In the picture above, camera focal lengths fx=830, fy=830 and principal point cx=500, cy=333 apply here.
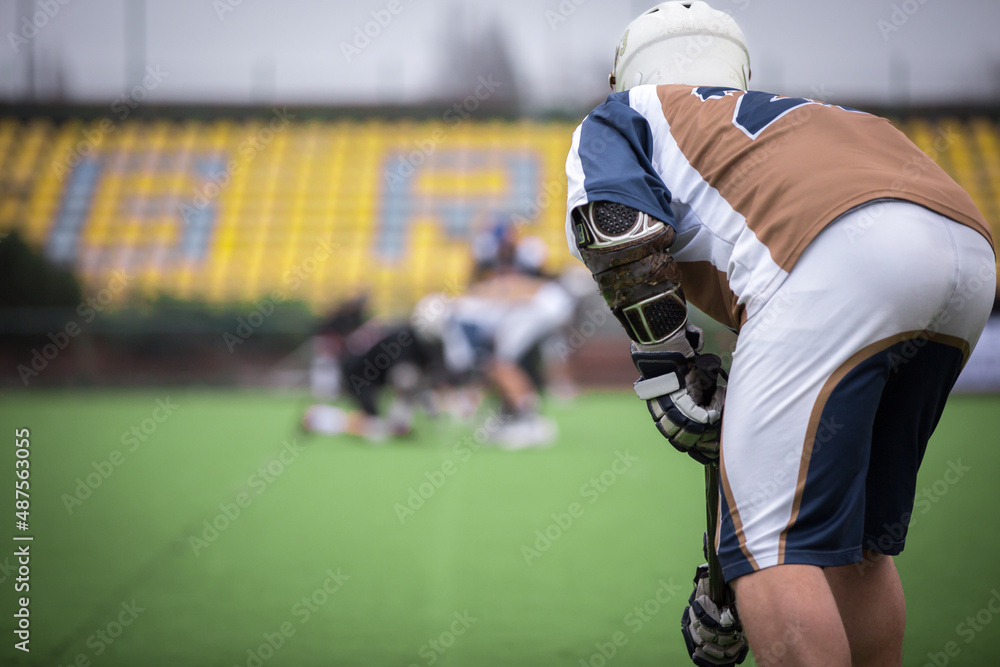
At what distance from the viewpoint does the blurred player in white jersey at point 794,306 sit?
131cm

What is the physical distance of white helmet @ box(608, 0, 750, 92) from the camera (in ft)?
5.86

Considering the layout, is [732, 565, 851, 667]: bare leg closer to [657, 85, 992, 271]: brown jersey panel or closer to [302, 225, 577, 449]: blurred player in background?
[657, 85, 992, 271]: brown jersey panel

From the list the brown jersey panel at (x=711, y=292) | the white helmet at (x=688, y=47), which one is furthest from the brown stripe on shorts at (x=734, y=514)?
the white helmet at (x=688, y=47)

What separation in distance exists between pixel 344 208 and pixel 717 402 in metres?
16.9

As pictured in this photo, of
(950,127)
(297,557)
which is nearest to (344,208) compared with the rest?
(950,127)

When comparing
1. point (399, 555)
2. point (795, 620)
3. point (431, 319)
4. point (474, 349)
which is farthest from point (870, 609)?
point (431, 319)

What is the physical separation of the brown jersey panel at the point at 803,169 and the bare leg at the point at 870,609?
71cm

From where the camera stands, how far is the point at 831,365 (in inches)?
51.7

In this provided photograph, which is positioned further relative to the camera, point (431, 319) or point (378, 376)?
point (431, 319)

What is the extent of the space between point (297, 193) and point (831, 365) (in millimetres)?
17863

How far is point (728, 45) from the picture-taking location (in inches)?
71.4

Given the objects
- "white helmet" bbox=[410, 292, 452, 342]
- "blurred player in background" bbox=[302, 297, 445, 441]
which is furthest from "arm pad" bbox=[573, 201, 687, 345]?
"white helmet" bbox=[410, 292, 452, 342]

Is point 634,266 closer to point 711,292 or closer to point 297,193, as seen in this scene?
point 711,292

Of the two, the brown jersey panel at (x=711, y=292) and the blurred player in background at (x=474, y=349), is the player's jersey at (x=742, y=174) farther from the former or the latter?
the blurred player in background at (x=474, y=349)
